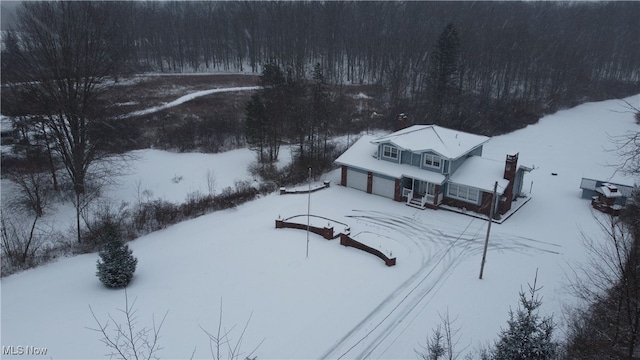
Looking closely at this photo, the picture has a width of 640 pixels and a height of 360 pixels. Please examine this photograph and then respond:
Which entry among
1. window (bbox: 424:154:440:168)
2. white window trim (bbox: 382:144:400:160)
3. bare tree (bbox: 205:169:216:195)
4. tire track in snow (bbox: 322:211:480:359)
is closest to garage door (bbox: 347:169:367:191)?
white window trim (bbox: 382:144:400:160)

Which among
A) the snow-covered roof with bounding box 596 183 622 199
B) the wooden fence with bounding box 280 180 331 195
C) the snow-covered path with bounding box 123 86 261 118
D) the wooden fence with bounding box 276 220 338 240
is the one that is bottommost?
the wooden fence with bounding box 276 220 338 240

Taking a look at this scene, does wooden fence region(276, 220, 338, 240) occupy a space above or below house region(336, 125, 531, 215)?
below

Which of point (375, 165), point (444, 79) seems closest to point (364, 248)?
point (375, 165)

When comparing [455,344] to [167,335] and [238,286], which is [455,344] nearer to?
[238,286]

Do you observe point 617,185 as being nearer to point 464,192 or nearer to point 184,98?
point 464,192

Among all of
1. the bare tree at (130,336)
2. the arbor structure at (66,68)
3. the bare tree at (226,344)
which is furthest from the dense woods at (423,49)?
the bare tree at (130,336)

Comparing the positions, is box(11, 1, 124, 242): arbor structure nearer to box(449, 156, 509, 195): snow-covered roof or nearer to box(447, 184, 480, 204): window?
box(447, 184, 480, 204): window
